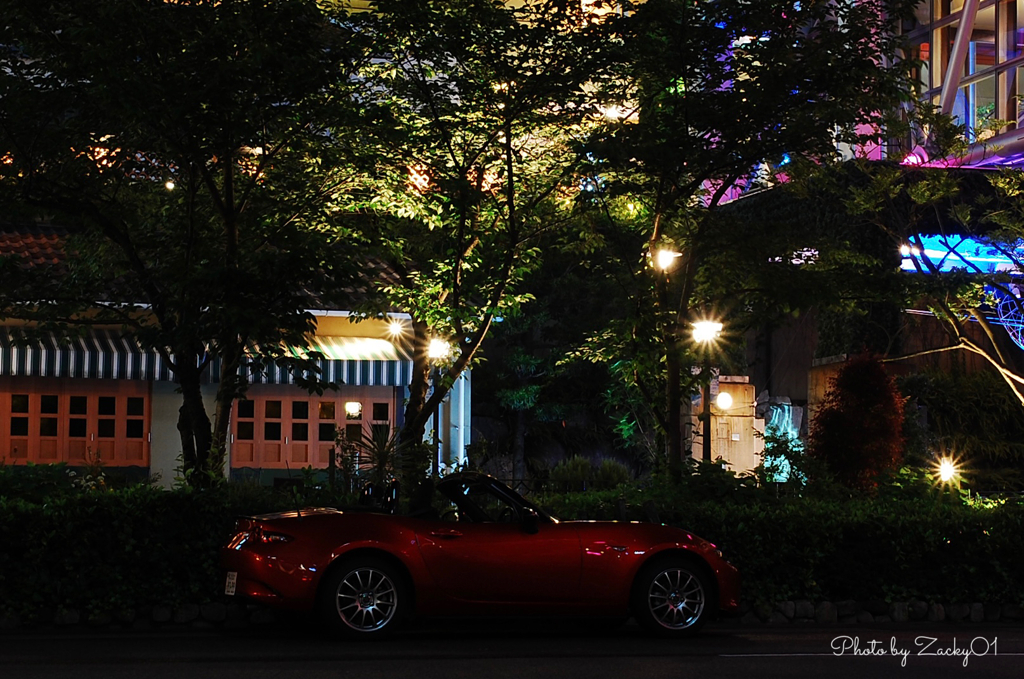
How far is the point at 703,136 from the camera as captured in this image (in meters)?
13.3

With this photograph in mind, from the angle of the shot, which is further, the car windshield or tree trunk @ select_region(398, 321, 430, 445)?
tree trunk @ select_region(398, 321, 430, 445)

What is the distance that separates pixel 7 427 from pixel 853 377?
1383 centimetres

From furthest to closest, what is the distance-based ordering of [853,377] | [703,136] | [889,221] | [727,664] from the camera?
[889,221] < [853,377] < [703,136] < [727,664]

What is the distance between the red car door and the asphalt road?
0.39 m

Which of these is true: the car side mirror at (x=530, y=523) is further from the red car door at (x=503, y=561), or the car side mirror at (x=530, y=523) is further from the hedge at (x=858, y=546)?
the hedge at (x=858, y=546)

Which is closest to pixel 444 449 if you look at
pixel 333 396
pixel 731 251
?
pixel 333 396

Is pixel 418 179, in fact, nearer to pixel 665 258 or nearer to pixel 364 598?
pixel 665 258

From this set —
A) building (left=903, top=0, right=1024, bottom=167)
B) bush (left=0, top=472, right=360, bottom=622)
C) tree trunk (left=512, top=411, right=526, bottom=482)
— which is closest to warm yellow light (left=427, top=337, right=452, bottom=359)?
bush (left=0, top=472, right=360, bottom=622)

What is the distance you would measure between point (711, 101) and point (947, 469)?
12.0 m

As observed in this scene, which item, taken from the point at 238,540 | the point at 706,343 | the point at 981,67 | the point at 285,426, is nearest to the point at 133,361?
the point at 285,426

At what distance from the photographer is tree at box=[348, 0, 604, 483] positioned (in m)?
12.8

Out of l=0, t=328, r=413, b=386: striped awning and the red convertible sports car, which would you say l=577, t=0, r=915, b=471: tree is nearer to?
the red convertible sports car

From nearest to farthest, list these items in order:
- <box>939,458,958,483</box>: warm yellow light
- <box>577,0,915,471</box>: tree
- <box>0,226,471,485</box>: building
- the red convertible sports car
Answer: the red convertible sports car
<box>577,0,915,471</box>: tree
<box>0,226,471,485</box>: building
<box>939,458,958,483</box>: warm yellow light

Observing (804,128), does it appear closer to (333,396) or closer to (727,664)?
(727,664)
